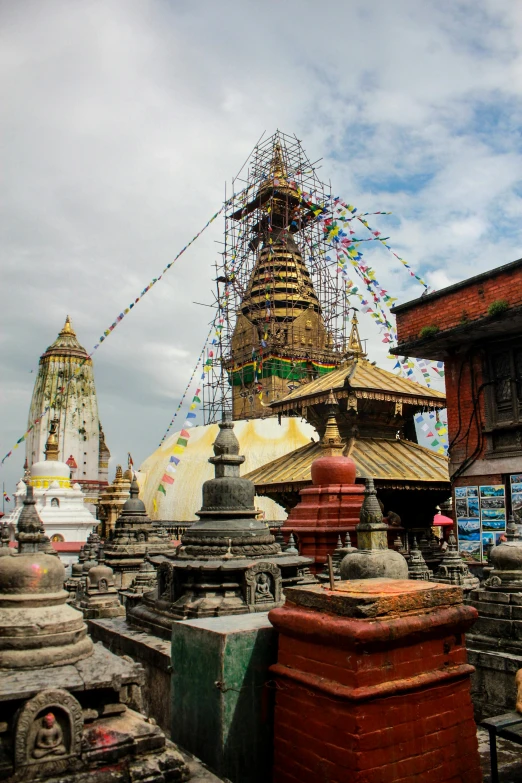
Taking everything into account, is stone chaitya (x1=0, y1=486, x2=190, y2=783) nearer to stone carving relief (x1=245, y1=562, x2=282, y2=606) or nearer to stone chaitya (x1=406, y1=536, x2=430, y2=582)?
stone carving relief (x1=245, y1=562, x2=282, y2=606)

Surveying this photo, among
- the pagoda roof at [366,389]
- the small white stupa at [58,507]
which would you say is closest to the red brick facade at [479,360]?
the pagoda roof at [366,389]

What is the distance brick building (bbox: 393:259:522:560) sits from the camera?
10.1 meters

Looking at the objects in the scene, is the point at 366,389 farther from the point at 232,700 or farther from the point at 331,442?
the point at 232,700

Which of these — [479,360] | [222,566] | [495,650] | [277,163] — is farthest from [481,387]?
[277,163]

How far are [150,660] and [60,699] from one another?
7.92 feet

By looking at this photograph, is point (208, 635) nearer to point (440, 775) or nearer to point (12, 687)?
point (12, 687)

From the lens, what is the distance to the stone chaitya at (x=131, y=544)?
13.3 meters

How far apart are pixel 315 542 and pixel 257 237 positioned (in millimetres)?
22630

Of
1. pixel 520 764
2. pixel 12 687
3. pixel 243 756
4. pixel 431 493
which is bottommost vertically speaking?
pixel 520 764

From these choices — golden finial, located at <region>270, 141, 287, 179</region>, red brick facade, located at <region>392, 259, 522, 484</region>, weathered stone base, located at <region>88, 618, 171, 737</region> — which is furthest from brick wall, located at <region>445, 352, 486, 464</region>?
golden finial, located at <region>270, 141, 287, 179</region>

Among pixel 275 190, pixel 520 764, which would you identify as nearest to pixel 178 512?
pixel 275 190

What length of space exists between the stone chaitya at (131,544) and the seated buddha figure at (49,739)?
10.4 metres

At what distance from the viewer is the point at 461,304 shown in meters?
10.7

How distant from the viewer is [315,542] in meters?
11.1
